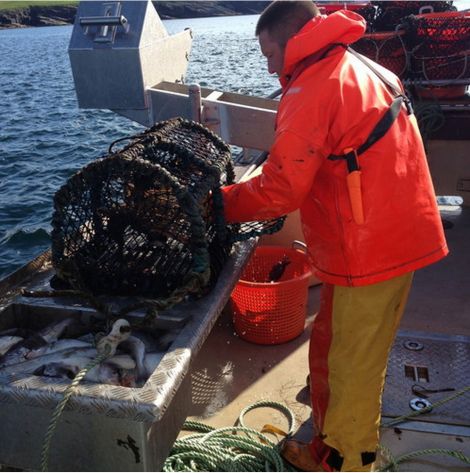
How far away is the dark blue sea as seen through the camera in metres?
8.99

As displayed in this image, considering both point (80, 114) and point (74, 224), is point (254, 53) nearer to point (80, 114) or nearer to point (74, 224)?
point (80, 114)

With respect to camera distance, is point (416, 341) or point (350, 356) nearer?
point (350, 356)

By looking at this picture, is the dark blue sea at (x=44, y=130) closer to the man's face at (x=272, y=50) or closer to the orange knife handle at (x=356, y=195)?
the man's face at (x=272, y=50)

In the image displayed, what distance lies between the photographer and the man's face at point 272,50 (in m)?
2.53

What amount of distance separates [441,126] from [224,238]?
3.44 m

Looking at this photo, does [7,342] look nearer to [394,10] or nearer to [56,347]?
[56,347]

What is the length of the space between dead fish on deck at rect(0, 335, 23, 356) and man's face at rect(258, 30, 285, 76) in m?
1.68

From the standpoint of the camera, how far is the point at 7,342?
2523 mm

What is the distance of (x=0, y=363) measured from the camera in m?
2.43

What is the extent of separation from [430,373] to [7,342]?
2.44 m

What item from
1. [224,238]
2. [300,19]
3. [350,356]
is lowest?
[350,356]

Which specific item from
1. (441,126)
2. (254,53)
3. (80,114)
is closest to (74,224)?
(441,126)

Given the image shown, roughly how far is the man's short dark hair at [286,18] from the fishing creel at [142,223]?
701 mm

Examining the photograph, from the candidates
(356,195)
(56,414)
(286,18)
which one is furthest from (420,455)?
(286,18)
